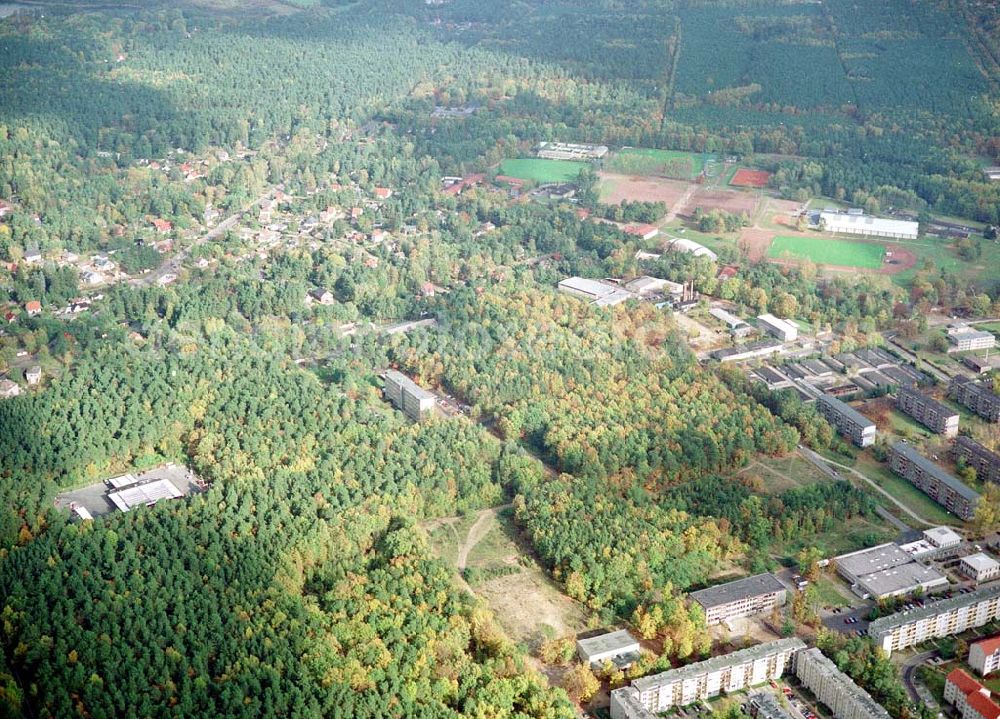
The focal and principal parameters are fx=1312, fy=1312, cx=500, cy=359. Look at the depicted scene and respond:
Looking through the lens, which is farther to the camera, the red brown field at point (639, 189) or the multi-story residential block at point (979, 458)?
the red brown field at point (639, 189)

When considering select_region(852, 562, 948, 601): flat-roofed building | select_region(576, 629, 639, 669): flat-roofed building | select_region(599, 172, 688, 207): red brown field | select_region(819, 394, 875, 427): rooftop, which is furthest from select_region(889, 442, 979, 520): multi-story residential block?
select_region(599, 172, 688, 207): red brown field

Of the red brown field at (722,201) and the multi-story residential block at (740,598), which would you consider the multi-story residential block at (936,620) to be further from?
the red brown field at (722,201)

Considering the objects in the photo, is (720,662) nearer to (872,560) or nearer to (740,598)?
(740,598)

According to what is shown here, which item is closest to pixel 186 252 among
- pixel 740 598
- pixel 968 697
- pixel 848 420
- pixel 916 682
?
pixel 848 420

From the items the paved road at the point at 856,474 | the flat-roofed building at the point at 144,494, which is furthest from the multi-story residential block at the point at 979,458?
the flat-roofed building at the point at 144,494

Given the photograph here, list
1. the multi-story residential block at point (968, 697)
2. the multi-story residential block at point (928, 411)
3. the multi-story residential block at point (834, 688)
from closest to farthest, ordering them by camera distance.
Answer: the multi-story residential block at point (968, 697)
the multi-story residential block at point (834, 688)
the multi-story residential block at point (928, 411)

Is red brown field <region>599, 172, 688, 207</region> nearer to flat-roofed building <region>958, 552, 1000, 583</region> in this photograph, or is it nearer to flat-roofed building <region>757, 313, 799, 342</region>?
flat-roofed building <region>757, 313, 799, 342</region>
